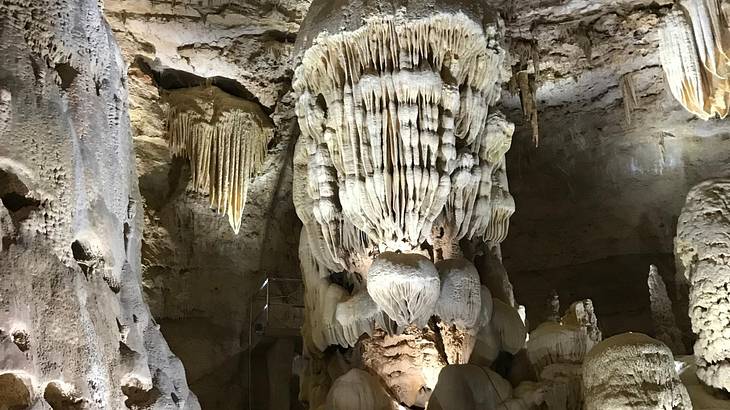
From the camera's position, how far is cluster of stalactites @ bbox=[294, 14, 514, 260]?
279 inches

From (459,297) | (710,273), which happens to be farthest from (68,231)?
(710,273)

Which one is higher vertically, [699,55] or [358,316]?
[699,55]

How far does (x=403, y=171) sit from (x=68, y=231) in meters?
4.34

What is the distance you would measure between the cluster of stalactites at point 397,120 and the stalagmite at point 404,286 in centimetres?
32

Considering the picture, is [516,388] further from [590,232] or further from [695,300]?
[590,232]

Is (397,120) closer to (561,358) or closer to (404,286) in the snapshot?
(404,286)

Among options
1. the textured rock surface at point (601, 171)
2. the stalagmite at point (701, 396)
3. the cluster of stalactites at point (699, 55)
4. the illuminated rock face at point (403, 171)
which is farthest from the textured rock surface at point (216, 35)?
the stalagmite at point (701, 396)

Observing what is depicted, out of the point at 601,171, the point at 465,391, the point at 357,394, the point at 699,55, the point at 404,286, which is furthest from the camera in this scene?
the point at 601,171

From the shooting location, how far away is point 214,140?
9.28 meters

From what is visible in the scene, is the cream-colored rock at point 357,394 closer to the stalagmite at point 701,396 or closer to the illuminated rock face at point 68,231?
the stalagmite at point 701,396

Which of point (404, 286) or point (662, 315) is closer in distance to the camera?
point (404, 286)

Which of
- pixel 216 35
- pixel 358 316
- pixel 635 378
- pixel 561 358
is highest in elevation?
pixel 216 35

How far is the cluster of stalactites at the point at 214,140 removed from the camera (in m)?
9.21

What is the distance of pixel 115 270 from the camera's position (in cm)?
341
